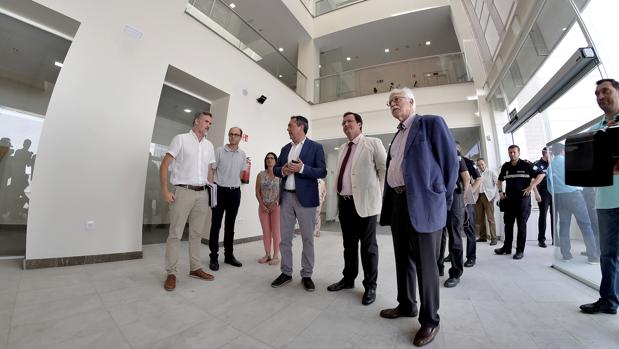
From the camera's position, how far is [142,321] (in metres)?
1.50

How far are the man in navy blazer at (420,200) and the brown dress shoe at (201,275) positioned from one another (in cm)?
168

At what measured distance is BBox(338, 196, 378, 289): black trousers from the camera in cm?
195

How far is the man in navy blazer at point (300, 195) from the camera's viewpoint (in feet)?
7.29

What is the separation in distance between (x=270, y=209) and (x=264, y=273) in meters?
0.92

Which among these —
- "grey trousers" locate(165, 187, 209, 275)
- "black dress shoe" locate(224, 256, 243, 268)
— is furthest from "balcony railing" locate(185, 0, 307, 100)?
"black dress shoe" locate(224, 256, 243, 268)

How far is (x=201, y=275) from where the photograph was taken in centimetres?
238

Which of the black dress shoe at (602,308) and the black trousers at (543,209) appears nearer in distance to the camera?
the black dress shoe at (602,308)

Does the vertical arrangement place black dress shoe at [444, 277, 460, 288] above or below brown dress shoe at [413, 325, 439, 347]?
below

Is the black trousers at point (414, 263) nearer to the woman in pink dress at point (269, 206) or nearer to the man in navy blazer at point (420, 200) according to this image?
the man in navy blazer at point (420, 200)

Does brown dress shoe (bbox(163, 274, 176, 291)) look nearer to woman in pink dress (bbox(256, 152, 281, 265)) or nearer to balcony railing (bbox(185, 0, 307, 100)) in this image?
woman in pink dress (bbox(256, 152, 281, 265))

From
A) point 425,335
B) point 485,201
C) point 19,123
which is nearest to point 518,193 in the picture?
point 485,201

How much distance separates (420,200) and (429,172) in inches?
→ 7.1

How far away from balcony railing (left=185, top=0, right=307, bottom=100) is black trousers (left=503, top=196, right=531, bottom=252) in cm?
559

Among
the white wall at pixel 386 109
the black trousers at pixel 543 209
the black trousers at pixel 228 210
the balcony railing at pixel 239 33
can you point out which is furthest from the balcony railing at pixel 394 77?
the black trousers at pixel 228 210
